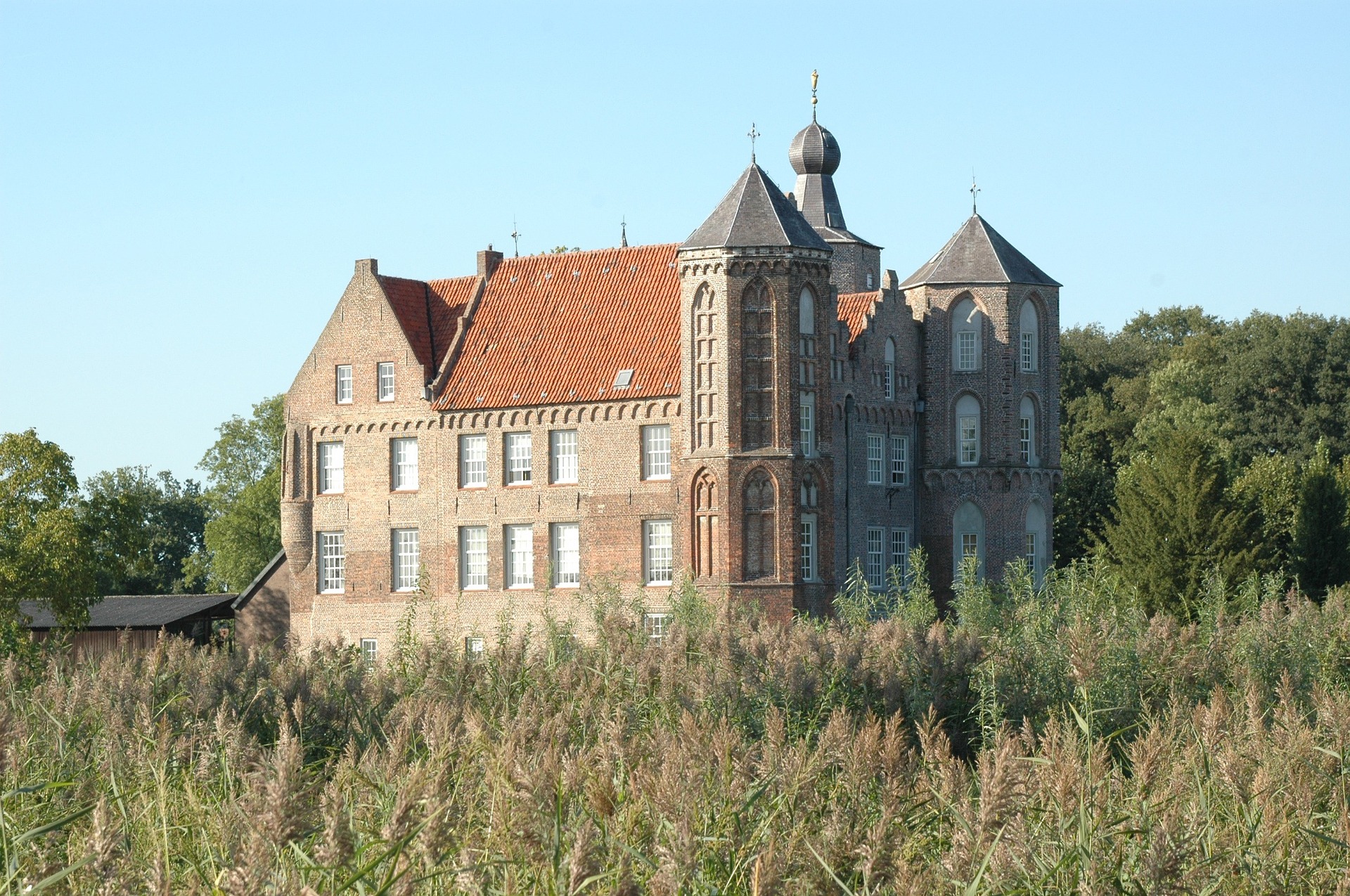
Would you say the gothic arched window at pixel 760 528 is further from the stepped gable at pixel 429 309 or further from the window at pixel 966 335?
the stepped gable at pixel 429 309

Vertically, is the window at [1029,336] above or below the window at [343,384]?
above

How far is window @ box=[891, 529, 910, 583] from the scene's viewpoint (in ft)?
139

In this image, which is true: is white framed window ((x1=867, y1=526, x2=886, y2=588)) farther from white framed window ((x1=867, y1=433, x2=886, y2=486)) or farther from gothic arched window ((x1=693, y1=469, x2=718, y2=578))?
gothic arched window ((x1=693, y1=469, x2=718, y2=578))

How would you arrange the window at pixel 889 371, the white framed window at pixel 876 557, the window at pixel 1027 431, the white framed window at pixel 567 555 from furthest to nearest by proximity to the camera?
the window at pixel 1027 431
the window at pixel 889 371
the white framed window at pixel 876 557
the white framed window at pixel 567 555

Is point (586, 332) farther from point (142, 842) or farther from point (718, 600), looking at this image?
point (142, 842)

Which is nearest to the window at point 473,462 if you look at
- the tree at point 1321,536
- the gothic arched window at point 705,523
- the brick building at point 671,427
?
the brick building at point 671,427

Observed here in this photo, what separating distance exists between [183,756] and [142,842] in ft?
7.65

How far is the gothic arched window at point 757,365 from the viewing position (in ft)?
126

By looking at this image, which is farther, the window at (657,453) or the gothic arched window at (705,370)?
the window at (657,453)

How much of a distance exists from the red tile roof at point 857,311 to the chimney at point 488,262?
347 inches

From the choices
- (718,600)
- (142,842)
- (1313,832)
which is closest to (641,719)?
(142,842)

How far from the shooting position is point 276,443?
7188cm

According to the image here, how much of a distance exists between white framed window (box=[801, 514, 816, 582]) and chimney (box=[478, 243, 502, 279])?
11.5m

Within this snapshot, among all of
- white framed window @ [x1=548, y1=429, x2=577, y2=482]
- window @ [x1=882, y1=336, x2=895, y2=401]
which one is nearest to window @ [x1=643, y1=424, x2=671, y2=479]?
white framed window @ [x1=548, y1=429, x2=577, y2=482]
